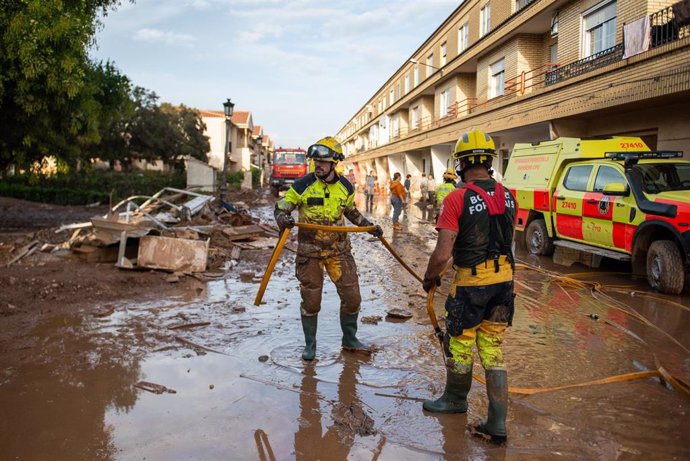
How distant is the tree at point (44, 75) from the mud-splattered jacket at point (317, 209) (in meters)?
7.32

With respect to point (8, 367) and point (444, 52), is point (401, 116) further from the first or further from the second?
point (8, 367)

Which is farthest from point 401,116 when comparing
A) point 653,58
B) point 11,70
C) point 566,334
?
point 566,334

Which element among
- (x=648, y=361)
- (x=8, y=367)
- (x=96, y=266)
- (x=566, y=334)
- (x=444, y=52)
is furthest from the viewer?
(x=444, y=52)

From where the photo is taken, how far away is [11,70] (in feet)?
31.8

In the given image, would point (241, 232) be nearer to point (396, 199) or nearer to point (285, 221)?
point (396, 199)

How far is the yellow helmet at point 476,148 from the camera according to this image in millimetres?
3592

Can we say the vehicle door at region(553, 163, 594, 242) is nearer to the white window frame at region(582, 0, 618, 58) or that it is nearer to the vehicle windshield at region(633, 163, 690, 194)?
the vehicle windshield at region(633, 163, 690, 194)

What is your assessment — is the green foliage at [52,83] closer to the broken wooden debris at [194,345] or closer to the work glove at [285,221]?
the broken wooden debris at [194,345]

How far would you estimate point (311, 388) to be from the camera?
4320mm

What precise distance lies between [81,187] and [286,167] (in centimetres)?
1254

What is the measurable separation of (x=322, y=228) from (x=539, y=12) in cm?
1649

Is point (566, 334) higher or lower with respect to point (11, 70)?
lower

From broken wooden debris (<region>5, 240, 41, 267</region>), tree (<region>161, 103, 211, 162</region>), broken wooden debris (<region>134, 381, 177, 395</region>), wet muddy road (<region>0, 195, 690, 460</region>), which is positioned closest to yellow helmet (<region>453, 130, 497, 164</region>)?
wet muddy road (<region>0, 195, 690, 460</region>)

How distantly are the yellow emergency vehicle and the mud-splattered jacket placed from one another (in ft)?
17.0
